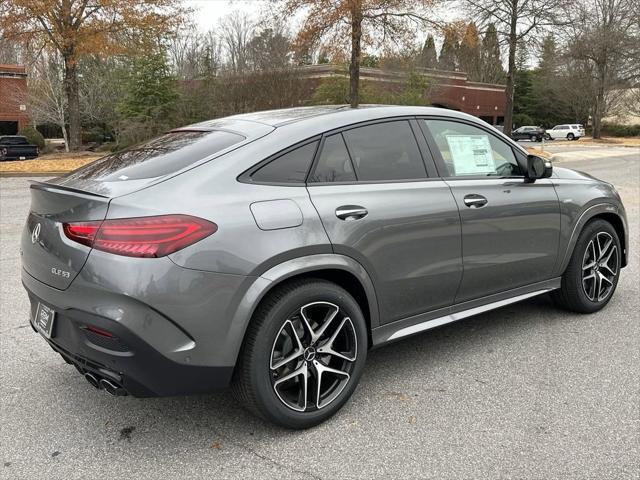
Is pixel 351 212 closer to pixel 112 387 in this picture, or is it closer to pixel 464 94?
pixel 112 387

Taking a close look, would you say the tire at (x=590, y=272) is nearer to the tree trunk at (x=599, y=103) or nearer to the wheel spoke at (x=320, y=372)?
the wheel spoke at (x=320, y=372)

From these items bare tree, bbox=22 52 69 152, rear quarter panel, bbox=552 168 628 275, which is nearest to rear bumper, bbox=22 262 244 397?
rear quarter panel, bbox=552 168 628 275

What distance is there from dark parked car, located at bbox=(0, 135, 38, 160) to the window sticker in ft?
88.4

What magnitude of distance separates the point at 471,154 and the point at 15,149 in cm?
2741

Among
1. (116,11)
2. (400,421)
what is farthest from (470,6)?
(400,421)

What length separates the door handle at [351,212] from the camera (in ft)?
10.1

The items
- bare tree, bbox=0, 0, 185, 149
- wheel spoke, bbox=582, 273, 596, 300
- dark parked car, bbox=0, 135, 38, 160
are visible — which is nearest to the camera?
wheel spoke, bbox=582, 273, 596, 300

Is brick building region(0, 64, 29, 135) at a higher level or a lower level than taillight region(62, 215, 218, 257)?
higher

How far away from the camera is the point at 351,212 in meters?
3.11

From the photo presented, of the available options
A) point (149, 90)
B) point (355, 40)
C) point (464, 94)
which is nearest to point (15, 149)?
point (149, 90)

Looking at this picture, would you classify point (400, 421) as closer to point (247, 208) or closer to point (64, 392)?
point (247, 208)

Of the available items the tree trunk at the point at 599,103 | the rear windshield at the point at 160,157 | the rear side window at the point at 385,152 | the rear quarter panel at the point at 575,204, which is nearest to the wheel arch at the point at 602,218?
the rear quarter panel at the point at 575,204

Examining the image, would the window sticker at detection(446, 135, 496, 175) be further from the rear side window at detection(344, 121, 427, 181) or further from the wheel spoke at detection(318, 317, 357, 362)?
the wheel spoke at detection(318, 317, 357, 362)

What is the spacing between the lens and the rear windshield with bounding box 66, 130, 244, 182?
2936 millimetres
